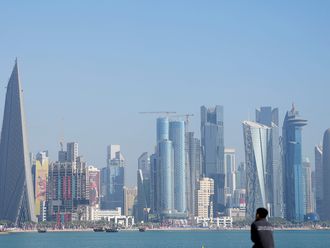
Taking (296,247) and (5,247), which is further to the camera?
(5,247)

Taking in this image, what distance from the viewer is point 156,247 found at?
106m

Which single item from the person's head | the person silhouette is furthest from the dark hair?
the person silhouette

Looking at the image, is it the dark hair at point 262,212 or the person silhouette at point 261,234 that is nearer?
the person silhouette at point 261,234

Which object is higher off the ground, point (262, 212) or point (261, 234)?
point (262, 212)

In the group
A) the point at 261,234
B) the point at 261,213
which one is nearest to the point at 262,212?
the point at 261,213

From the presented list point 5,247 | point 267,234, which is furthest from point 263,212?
point 5,247

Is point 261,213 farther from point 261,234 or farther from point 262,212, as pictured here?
point 261,234

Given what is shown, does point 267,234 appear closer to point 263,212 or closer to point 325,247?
point 263,212

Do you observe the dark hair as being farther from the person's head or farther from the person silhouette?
the person silhouette

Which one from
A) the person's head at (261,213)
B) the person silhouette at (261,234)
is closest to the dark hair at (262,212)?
→ the person's head at (261,213)

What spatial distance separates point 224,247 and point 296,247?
9.07 meters

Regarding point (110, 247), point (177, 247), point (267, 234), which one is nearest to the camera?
point (267, 234)

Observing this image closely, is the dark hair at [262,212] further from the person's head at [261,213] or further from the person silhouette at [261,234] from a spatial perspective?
the person silhouette at [261,234]

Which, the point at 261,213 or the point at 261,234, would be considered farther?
the point at 261,213
